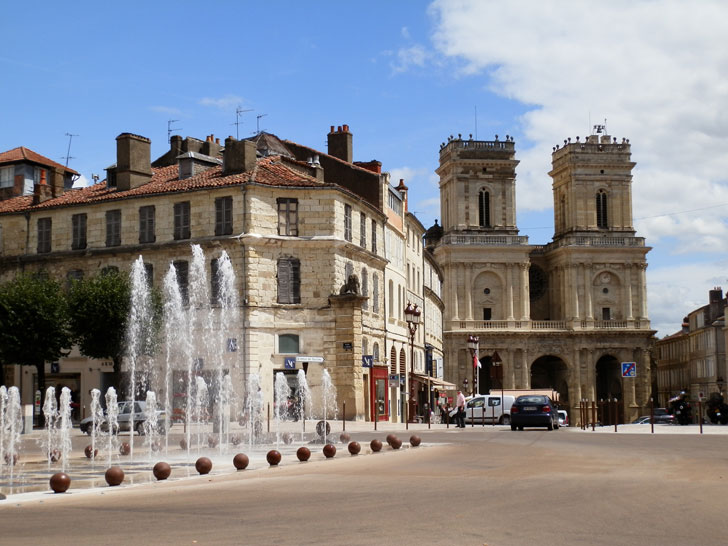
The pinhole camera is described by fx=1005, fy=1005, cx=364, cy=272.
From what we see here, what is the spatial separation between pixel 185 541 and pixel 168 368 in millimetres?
30778

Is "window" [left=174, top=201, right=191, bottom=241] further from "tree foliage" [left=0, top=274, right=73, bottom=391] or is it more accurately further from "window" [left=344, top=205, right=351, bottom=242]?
"window" [left=344, top=205, right=351, bottom=242]

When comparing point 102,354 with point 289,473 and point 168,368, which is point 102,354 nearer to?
point 168,368

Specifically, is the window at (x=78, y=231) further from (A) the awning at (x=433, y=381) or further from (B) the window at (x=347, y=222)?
(A) the awning at (x=433, y=381)

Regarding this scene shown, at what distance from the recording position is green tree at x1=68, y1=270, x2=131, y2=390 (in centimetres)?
3844

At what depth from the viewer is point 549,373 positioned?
92.8m

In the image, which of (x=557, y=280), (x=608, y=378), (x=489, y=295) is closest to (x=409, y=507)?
(x=489, y=295)

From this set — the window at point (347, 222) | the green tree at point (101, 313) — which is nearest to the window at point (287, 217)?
the window at point (347, 222)

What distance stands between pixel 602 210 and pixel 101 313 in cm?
6073

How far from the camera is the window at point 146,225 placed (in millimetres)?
42219

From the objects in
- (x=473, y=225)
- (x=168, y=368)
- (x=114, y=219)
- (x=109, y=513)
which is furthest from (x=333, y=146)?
(x=109, y=513)

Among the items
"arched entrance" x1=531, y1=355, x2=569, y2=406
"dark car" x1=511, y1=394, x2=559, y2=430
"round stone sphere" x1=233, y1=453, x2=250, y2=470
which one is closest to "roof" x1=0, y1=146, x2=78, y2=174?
"dark car" x1=511, y1=394, x2=559, y2=430

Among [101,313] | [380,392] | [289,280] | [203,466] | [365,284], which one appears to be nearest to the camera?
[203,466]

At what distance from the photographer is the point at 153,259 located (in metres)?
41.8

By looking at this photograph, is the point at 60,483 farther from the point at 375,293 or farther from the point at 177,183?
the point at 375,293
